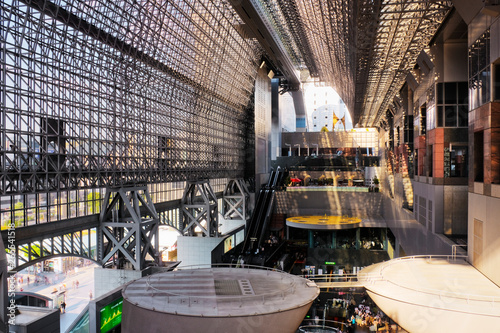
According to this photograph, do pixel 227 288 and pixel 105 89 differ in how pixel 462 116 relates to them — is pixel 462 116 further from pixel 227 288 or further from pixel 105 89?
pixel 105 89

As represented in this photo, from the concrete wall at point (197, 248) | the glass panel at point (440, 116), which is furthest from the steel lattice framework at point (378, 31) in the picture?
the concrete wall at point (197, 248)

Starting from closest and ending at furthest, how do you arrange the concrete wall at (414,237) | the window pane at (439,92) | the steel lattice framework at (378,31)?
the steel lattice framework at (378,31), the concrete wall at (414,237), the window pane at (439,92)

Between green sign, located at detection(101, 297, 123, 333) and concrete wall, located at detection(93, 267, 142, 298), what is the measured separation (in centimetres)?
520

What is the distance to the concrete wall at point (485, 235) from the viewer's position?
15.3 meters

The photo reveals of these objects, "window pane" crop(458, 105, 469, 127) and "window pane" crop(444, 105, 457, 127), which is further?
"window pane" crop(444, 105, 457, 127)

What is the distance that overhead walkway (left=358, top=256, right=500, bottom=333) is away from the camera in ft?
43.7

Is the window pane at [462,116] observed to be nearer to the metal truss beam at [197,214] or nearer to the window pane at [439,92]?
the window pane at [439,92]

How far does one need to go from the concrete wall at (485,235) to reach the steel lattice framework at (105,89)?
59.9ft

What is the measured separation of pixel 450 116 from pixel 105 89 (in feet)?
62.7

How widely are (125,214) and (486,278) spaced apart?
21892mm

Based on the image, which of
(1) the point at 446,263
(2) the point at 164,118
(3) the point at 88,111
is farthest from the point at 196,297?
(2) the point at 164,118

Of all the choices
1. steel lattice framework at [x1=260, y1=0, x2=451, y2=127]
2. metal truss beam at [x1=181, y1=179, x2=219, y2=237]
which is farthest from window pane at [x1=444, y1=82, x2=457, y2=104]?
metal truss beam at [x1=181, y1=179, x2=219, y2=237]

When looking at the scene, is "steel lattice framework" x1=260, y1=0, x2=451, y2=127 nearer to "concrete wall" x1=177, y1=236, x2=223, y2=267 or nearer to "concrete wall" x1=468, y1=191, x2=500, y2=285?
"concrete wall" x1=468, y1=191, x2=500, y2=285

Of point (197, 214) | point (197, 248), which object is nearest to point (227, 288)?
point (197, 248)
